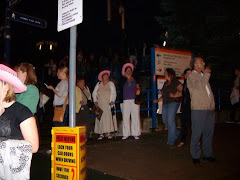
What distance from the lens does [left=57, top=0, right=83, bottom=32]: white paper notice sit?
9.75ft

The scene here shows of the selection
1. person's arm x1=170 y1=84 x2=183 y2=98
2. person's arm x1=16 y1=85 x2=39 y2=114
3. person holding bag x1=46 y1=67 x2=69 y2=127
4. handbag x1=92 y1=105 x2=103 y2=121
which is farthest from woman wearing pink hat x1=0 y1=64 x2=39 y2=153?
handbag x1=92 y1=105 x2=103 y2=121

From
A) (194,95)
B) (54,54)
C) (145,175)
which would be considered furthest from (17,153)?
(54,54)

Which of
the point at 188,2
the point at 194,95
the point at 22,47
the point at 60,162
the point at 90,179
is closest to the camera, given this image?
the point at 60,162

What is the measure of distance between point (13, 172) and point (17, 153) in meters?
0.16

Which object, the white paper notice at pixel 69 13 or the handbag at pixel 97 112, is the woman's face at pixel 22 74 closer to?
the white paper notice at pixel 69 13

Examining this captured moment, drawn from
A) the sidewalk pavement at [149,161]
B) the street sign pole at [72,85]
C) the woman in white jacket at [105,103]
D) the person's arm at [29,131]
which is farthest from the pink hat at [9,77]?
the woman in white jacket at [105,103]

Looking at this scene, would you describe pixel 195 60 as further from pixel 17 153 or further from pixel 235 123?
pixel 235 123

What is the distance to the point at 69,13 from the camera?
10.2 ft

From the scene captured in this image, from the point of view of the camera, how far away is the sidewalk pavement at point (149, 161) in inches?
173

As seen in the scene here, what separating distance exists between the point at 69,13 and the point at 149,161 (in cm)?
351

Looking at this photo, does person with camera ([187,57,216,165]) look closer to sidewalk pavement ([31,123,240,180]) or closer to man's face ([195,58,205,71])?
man's face ([195,58,205,71])

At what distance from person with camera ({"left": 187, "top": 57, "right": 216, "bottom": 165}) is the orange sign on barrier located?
264 centimetres

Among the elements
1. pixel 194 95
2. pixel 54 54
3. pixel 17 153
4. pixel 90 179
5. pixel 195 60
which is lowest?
pixel 90 179

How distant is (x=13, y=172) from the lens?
2045 millimetres
